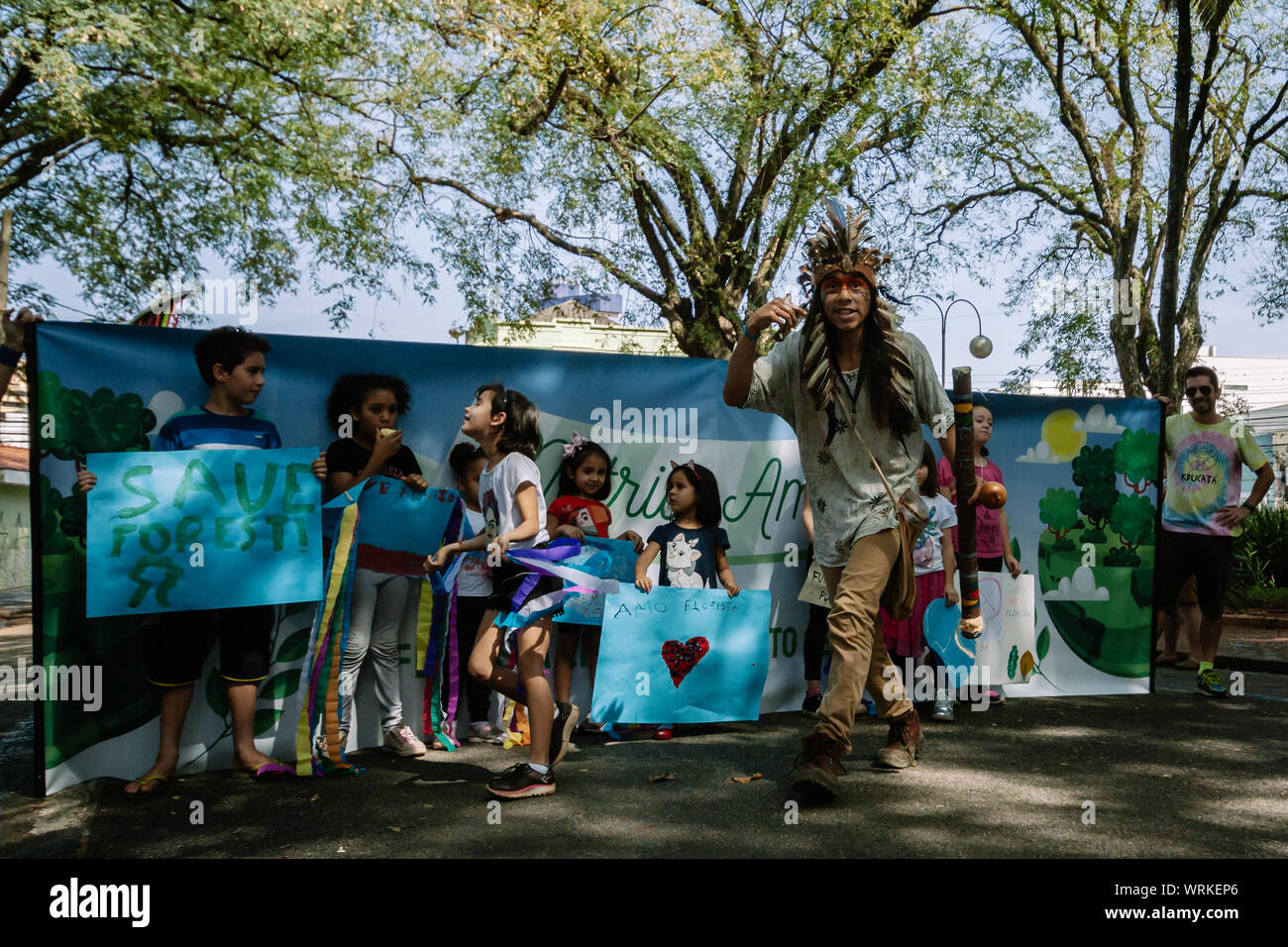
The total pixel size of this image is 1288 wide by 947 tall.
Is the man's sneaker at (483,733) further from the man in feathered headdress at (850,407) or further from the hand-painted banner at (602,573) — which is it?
the man in feathered headdress at (850,407)

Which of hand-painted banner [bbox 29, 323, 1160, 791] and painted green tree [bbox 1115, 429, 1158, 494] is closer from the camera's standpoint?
hand-painted banner [bbox 29, 323, 1160, 791]

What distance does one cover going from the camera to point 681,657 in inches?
209

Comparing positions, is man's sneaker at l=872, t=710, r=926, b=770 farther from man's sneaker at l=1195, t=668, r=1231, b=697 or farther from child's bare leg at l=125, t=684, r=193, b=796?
child's bare leg at l=125, t=684, r=193, b=796

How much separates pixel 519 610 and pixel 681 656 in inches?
56.5

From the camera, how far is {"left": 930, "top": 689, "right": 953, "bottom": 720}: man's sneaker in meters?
5.65

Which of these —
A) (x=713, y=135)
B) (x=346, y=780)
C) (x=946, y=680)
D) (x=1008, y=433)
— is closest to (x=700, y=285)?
(x=713, y=135)

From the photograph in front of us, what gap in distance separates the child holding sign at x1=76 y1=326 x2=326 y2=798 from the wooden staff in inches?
112

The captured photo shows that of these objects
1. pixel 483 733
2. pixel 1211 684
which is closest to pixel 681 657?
pixel 483 733

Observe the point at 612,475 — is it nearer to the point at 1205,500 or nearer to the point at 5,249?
the point at 1205,500

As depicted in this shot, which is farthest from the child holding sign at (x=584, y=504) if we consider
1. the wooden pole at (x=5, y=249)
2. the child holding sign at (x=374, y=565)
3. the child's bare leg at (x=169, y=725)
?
the wooden pole at (x=5, y=249)

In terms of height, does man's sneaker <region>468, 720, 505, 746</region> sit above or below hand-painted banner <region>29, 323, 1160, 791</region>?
below

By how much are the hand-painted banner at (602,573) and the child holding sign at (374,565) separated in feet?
2.69

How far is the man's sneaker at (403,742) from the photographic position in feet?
15.8

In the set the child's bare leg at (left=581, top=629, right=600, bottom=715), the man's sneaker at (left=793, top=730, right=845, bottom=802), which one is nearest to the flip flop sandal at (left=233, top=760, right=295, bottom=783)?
the child's bare leg at (left=581, top=629, right=600, bottom=715)
